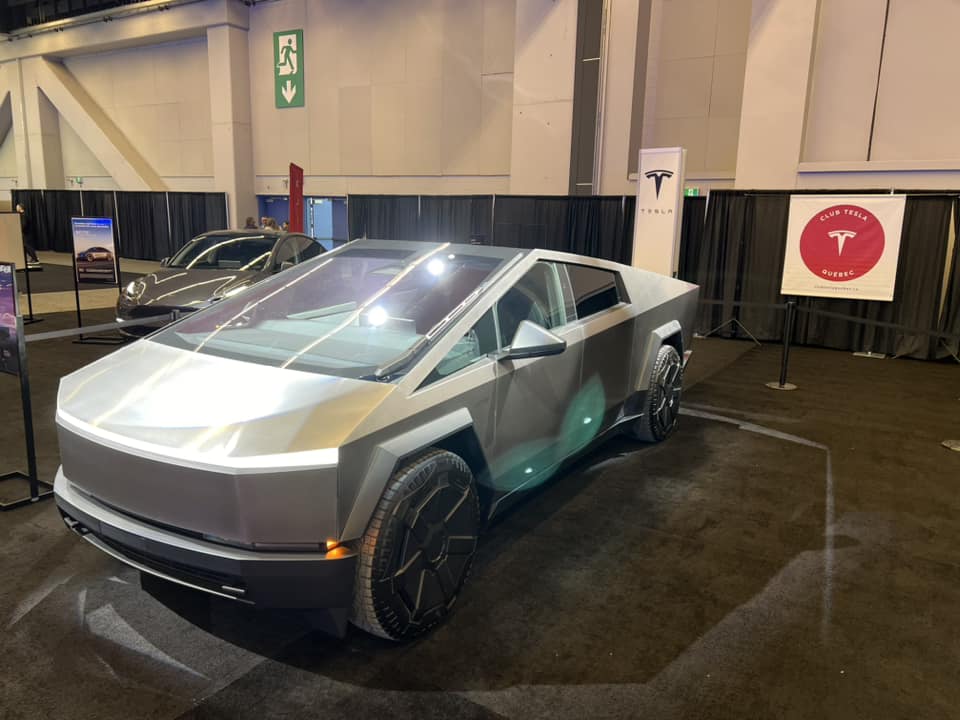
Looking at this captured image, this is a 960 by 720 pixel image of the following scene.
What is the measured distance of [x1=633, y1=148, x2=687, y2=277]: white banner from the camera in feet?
27.2

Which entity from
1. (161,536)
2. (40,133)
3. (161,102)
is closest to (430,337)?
(161,536)

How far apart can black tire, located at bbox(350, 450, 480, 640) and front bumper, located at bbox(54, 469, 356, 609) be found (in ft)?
0.33

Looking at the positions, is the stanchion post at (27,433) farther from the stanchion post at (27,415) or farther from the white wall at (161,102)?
the white wall at (161,102)

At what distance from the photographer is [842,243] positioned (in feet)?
26.9

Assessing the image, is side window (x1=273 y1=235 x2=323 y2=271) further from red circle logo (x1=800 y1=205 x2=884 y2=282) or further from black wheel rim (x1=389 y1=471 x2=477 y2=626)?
black wheel rim (x1=389 y1=471 x2=477 y2=626)

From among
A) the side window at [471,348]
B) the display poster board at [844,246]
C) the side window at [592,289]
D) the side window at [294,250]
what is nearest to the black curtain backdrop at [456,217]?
the side window at [294,250]

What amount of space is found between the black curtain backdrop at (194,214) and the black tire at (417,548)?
718 inches

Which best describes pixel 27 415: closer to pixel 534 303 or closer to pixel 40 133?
pixel 534 303

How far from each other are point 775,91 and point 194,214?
15.8 metres

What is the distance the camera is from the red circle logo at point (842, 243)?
26.4 feet

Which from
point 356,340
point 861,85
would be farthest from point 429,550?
point 861,85

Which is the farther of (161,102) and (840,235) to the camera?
(161,102)

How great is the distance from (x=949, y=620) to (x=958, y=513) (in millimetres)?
1413

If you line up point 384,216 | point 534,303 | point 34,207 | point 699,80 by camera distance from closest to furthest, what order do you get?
point 534,303, point 699,80, point 384,216, point 34,207
